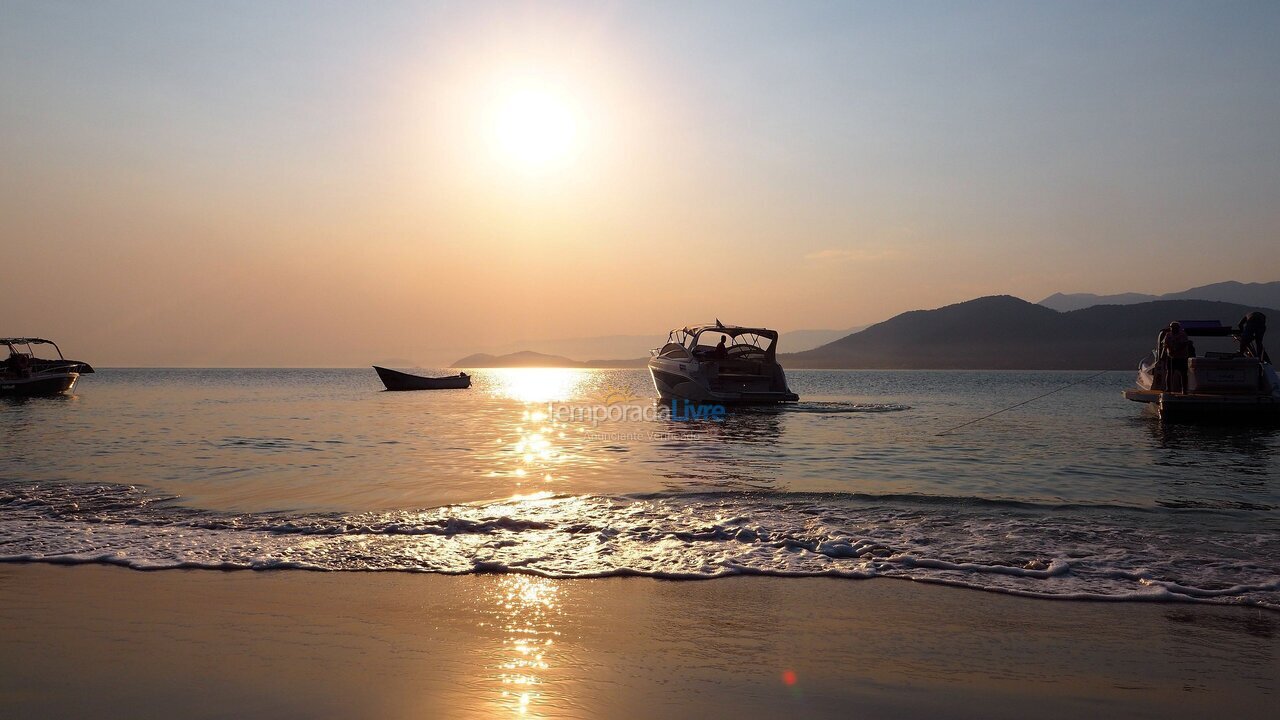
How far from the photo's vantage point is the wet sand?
3922 mm

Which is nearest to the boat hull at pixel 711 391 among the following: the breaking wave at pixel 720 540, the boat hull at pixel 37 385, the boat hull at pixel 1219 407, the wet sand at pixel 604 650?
the boat hull at pixel 1219 407

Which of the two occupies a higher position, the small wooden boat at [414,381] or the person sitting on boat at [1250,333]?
the person sitting on boat at [1250,333]

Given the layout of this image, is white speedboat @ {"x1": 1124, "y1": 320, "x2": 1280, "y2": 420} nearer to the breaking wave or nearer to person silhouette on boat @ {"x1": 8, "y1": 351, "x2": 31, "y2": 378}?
the breaking wave

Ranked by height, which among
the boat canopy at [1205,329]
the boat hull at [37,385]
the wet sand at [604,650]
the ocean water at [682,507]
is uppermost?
the boat canopy at [1205,329]

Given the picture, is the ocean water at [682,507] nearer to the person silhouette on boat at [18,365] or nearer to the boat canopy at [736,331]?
the boat canopy at [736,331]

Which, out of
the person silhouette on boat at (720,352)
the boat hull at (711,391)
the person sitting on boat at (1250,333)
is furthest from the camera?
the person silhouette on boat at (720,352)

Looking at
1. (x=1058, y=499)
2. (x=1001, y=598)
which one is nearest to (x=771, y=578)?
(x=1001, y=598)

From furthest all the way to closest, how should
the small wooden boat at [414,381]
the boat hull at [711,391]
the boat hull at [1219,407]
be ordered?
the small wooden boat at [414,381] < the boat hull at [711,391] < the boat hull at [1219,407]

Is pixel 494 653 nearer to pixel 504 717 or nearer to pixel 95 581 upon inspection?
pixel 504 717

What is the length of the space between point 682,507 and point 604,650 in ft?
18.8

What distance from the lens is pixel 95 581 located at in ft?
21.4

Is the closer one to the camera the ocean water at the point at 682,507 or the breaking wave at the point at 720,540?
the breaking wave at the point at 720,540

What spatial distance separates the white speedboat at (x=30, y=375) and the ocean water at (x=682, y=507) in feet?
112

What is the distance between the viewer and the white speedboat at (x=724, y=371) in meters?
31.9
